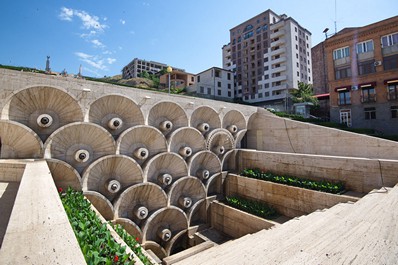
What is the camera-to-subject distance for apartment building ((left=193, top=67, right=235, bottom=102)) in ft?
117

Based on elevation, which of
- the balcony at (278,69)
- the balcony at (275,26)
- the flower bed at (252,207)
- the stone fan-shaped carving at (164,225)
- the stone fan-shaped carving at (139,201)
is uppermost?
the balcony at (275,26)

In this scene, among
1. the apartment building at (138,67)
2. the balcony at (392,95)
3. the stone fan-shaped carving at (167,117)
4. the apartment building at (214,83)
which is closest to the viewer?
the stone fan-shaped carving at (167,117)

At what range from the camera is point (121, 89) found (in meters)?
10.6

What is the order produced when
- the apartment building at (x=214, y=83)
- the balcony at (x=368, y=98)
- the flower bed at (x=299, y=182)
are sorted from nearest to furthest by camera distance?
the flower bed at (x=299, y=182) < the balcony at (x=368, y=98) < the apartment building at (x=214, y=83)

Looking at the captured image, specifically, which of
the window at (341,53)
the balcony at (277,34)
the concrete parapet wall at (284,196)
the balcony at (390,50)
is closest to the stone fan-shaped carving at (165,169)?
the concrete parapet wall at (284,196)

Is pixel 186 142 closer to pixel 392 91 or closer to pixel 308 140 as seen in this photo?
pixel 308 140

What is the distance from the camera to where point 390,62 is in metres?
19.7

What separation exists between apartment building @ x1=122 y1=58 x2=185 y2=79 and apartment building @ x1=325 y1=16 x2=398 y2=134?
Answer: 2284 inches

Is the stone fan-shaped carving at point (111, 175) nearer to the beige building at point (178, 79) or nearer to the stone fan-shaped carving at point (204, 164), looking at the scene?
the stone fan-shaped carving at point (204, 164)

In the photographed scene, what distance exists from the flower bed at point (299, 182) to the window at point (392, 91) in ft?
51.3

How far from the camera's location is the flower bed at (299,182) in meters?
9.82

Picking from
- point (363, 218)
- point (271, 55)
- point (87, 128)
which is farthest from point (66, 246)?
point (271, 55)

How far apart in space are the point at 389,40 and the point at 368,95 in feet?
17.2

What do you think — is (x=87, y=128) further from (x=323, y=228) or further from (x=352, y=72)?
(x=352, y=72)
